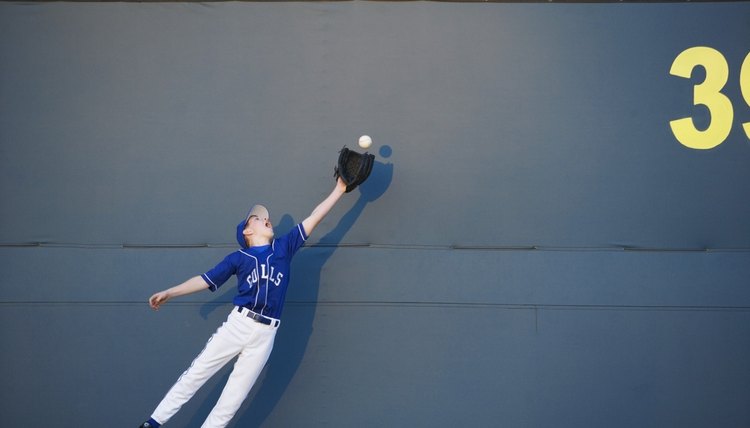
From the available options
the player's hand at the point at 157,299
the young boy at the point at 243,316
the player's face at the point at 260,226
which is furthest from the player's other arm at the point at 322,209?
the player's hand at the point at 157,299

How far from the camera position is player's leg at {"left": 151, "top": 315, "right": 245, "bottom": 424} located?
14.8ft

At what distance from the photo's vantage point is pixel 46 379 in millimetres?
5051

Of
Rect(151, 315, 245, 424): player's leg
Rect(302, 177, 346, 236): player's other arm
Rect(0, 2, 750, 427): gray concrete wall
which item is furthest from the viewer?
Rect(0, 2, 750, 427): gray concrete wall

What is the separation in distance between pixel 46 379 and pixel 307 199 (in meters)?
2.11

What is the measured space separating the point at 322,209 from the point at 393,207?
0.60 metres

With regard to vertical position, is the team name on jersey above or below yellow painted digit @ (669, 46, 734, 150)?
below

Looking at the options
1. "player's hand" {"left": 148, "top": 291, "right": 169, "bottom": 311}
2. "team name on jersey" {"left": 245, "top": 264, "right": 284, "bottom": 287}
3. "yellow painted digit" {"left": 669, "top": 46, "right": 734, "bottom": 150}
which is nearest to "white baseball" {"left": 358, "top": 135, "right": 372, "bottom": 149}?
"team name on jersey" {"left": 245, "top": 264, "right": 284, "bottom": 287}

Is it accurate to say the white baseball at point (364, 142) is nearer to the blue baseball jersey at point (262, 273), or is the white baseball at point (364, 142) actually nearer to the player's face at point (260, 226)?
the blue baseball jersey at point (262, 273)

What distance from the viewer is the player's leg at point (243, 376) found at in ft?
14.9

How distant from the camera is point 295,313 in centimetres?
507

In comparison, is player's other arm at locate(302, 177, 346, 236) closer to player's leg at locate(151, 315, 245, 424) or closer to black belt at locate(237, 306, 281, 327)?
black belt at locate(237, 306, 281, 327)

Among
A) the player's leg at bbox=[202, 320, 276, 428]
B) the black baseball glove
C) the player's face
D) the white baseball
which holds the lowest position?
the player's leg at bbox=[202, 320, 276, 428]

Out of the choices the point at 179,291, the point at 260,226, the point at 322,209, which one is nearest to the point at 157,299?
the point at 179,291

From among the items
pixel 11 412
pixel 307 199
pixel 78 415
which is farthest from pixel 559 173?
pixel 11 412
